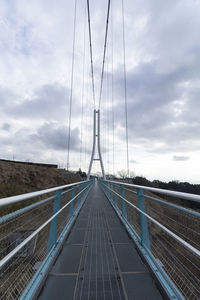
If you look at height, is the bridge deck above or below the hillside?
below

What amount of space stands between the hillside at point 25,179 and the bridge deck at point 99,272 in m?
15.2

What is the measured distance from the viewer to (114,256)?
2.12 metres

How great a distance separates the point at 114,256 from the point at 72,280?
0.66 metres

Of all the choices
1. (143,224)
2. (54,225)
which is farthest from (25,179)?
(143,224)

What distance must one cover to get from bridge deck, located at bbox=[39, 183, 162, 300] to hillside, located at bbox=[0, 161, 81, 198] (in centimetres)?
1515

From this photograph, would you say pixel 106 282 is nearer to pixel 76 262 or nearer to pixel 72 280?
pixel 72 280

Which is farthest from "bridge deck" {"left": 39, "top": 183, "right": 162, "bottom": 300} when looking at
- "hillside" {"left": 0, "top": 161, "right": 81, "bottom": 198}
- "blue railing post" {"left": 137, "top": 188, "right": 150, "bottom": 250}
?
"hillside" {"left": 0, "top": 161, "right": 81, "bottom": 198}

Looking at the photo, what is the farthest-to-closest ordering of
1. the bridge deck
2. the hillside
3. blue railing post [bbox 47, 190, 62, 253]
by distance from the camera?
the hillside
blue railing post [bbox 47, 190, 62, 253]
the bridge deck

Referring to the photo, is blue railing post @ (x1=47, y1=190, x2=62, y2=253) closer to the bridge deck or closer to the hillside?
the bridge deck

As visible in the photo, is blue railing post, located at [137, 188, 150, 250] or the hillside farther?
the hillside

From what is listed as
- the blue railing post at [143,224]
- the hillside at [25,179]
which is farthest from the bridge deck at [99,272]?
the hillside at [25,179]

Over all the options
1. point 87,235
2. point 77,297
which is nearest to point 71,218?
point 87,235

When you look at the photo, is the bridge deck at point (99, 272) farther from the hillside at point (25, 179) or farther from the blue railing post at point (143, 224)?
the hillside at point (25, 179)

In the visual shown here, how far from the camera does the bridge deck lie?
1476mm
